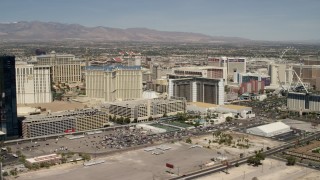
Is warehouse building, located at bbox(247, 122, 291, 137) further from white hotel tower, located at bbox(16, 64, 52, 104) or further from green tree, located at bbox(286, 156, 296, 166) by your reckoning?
white hotel tower, located at bbox(16, 64, 52, 104)

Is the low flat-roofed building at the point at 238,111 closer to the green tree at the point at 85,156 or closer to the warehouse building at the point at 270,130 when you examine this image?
the warehouse building at the point at 270,130

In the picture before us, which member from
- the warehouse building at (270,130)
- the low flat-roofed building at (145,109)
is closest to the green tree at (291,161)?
the warehouse building at (270,130)

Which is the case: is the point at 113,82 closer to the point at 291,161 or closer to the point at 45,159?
the point at 45,159

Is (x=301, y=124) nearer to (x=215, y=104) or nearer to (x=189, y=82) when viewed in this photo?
(x=215, y=104)

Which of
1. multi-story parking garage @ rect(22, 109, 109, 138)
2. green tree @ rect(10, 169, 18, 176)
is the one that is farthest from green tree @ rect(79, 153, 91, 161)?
multi-story parking garage @ rect(22, 109, 109, 138)

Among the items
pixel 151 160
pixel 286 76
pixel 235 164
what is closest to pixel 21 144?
pixel 151 160

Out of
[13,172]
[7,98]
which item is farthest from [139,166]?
[7,98]
